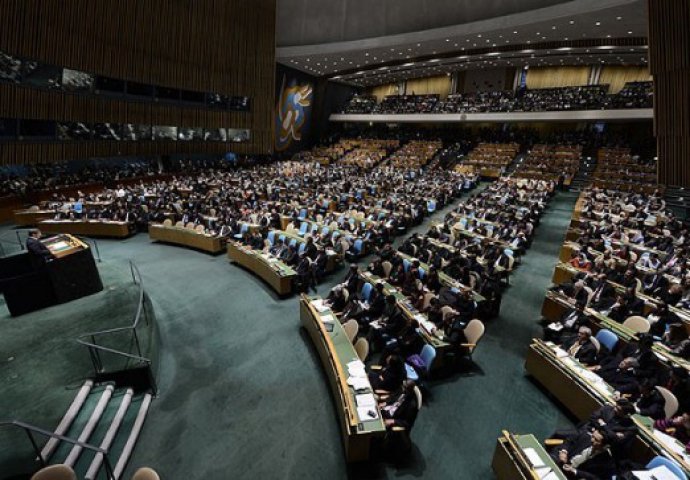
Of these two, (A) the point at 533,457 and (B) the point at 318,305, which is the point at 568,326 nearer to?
(A) the point at 533,457

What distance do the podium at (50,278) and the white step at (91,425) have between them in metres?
3.79

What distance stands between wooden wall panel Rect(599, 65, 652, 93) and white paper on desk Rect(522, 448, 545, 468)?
33570mm

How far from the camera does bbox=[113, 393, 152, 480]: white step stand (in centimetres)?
428

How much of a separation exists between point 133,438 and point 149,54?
19.7 m

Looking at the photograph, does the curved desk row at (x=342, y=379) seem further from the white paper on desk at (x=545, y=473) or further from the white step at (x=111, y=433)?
the white step at (x=111, y=433)

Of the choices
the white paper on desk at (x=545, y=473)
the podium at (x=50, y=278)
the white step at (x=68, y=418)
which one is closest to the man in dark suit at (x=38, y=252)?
the podium at (x=50, y=278)

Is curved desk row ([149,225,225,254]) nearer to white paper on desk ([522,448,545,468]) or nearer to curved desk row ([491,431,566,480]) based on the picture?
curved desk row ([491,431,566,480])

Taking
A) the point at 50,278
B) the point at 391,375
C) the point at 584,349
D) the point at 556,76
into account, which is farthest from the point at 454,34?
the point at 50,278

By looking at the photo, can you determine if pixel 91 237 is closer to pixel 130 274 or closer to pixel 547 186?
pixel 130 274

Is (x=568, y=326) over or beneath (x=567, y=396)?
over

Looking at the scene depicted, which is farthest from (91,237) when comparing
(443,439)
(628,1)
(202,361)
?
(628,1)

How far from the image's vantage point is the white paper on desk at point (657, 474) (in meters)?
3.42

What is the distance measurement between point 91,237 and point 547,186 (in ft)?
67.8

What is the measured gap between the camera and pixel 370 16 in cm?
2433
